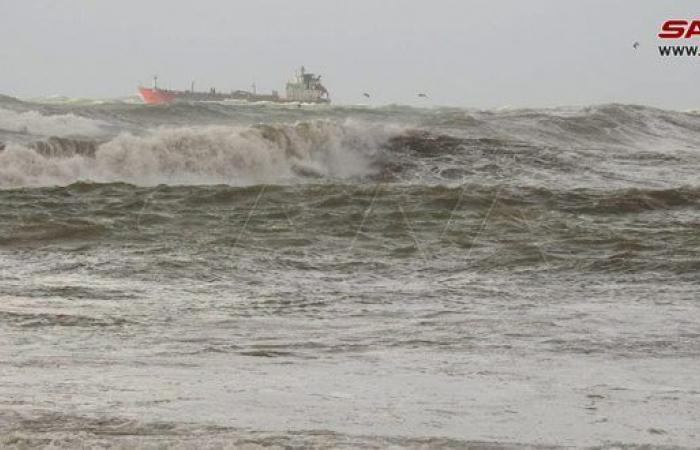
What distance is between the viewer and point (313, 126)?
17000mm

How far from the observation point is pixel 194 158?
14266 millimetres

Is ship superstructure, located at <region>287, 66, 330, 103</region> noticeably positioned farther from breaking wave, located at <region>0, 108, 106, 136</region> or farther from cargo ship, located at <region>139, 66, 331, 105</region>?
breaking wave, located at <region>0, 108, 106, 136</region>

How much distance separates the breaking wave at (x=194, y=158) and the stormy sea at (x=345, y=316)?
0.43ft

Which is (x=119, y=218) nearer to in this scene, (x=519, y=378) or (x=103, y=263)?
(x=103, y=263)

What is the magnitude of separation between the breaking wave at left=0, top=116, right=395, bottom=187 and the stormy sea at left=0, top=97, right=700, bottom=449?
0.13 m

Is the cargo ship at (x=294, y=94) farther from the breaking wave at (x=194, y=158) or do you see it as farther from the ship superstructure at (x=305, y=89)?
the breaking wave at (x=194, y=158)

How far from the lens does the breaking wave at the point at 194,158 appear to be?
1320 centimetres

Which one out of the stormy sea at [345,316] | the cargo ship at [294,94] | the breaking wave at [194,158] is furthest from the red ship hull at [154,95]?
the stormy sea at [345,316]

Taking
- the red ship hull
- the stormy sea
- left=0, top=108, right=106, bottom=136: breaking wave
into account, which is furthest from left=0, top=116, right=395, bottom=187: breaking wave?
the red ship hull

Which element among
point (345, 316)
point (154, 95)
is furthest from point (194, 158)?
point (154, 95)

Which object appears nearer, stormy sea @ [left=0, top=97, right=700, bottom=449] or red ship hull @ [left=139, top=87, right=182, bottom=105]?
stormy sea @ [left=0, top=97, right=700, bottom=449]

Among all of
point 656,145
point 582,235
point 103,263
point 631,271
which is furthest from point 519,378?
point 656,145

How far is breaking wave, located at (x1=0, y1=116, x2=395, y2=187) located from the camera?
13.2 metres

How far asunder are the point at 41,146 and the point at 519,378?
39.0 ft
